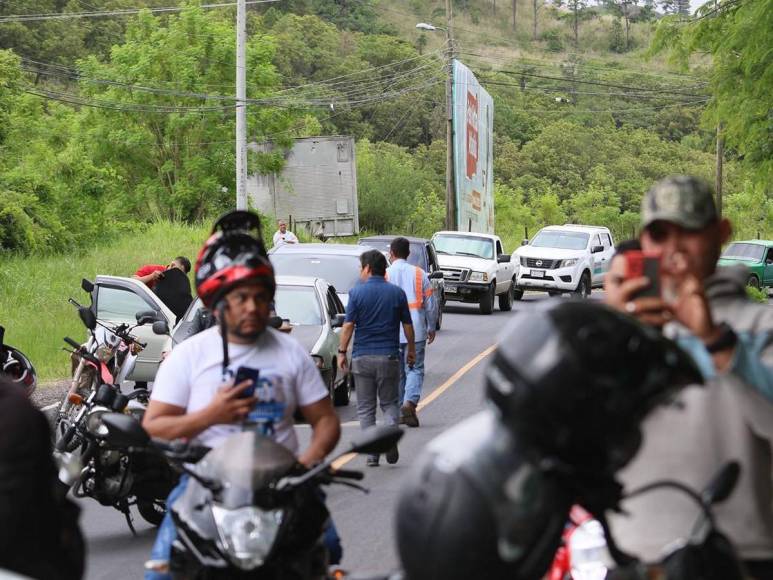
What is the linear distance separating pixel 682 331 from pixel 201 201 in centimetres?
4997

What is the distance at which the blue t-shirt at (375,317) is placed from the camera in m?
13.0

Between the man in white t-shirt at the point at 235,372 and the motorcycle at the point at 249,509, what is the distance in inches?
12.4

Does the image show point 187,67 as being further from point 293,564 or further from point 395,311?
point 293,564

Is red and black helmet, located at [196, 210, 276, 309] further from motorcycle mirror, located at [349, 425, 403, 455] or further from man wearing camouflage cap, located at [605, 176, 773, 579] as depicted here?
man wearing camouflage cap, located at [605, 176, 773, 579]

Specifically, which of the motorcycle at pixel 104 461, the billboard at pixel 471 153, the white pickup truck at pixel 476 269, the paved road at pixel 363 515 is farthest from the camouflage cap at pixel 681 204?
the billboard at pixel 471 153

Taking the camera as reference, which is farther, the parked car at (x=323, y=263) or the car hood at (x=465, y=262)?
the car hood at (x=465, y=262)

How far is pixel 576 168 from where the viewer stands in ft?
338

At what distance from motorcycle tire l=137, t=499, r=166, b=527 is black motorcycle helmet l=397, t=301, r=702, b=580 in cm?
703

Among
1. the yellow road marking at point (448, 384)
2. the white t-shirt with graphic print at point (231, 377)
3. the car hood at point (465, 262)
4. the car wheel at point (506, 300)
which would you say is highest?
the white t-shirt with graphic print at point (231, 377)

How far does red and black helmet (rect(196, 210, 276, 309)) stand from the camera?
5.50 metres

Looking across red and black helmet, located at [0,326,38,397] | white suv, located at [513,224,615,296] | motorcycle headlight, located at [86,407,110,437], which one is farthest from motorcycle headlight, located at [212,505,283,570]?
white suv, located at [513,224,615,296]

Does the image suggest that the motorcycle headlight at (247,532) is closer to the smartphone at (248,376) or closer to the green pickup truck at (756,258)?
the smartphone at (248,376)

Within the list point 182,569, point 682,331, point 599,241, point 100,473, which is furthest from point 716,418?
point 599,241

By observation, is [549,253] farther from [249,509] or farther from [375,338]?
[249,509]
